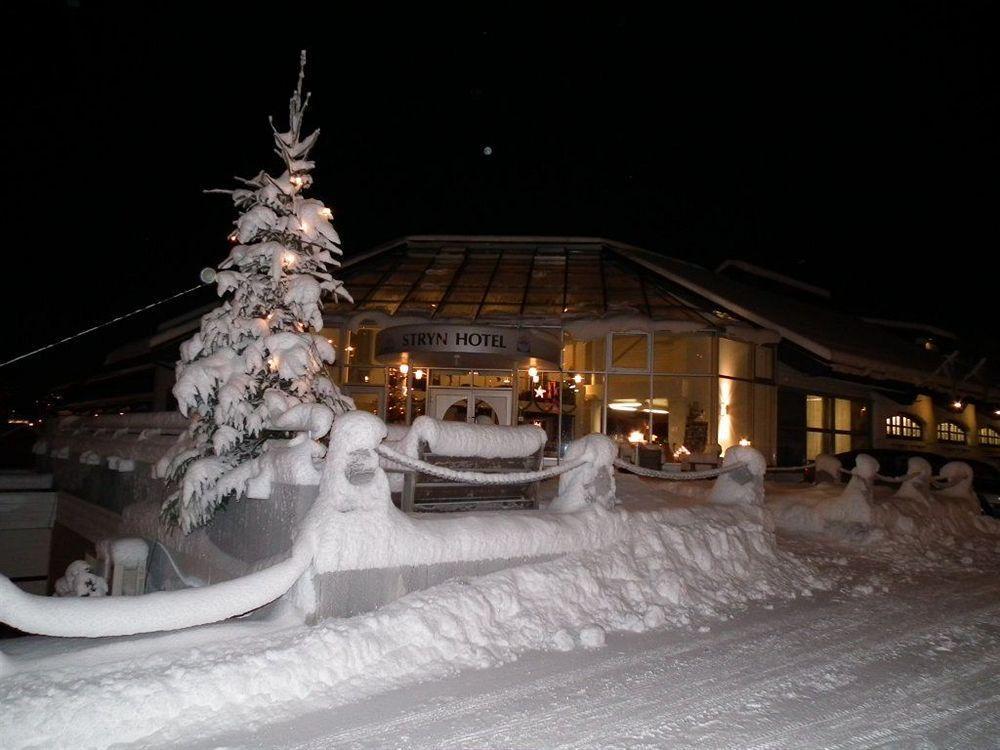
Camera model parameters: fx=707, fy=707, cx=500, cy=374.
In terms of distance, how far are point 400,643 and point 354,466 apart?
1324mm

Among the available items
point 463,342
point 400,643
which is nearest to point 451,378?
point 463,342

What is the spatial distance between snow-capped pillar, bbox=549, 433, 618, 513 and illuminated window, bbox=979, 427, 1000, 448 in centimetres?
2934

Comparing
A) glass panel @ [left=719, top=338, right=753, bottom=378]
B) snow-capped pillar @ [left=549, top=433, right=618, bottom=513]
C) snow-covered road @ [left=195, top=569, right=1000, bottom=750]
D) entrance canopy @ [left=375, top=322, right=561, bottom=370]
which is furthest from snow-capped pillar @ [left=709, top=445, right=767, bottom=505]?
glass panel @ [left=719, top=338, right=753, bottom=378]

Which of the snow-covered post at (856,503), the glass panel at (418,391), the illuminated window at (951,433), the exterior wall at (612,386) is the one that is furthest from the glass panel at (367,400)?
the illuminated window at (951,433)

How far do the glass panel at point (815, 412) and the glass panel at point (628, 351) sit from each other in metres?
7.63

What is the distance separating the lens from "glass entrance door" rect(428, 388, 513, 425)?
64.9 ft

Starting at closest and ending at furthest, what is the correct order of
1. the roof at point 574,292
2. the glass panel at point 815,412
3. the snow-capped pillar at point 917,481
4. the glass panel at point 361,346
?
the snow-capped pillar at point 917,481, the roof at point 574,292, the glass panel at point 361,346, the glass panel at point 815,412

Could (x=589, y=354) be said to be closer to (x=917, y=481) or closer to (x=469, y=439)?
(x=917, y=481)

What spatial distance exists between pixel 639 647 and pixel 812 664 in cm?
125

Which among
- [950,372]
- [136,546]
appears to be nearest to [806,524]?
[136,546]

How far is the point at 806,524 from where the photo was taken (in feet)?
37.1

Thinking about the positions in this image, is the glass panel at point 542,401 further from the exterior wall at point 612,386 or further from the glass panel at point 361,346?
the glass panel at point 361,346


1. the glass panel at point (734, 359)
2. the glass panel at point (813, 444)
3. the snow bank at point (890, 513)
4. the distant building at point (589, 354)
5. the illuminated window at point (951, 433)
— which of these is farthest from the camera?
the illuminated window at point (951, 433)

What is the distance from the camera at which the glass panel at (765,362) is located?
21.5 meters
